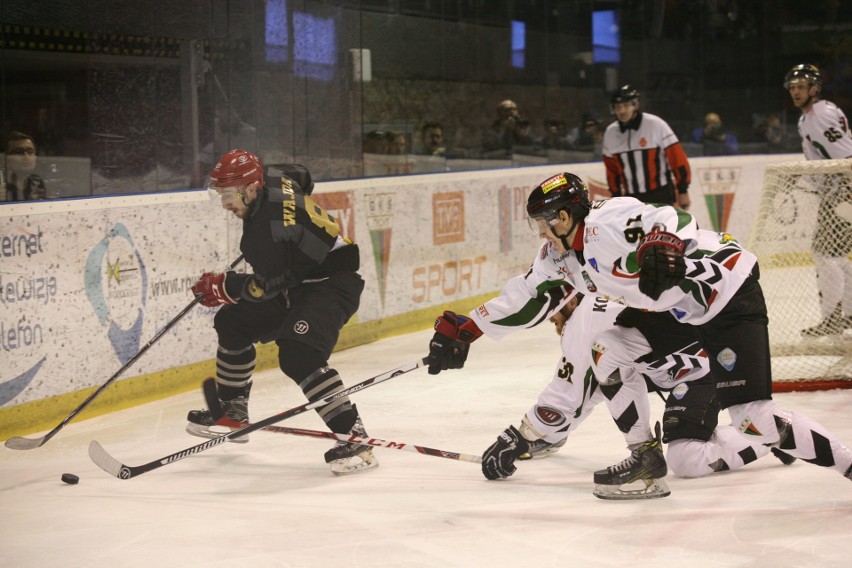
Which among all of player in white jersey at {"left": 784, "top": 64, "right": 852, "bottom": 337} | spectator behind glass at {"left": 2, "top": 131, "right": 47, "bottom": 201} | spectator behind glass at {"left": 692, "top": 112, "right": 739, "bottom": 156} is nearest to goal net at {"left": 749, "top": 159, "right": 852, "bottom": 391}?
player in white jersey at {"left": 784, "top": 64, "right": 852, "bottom": 337}

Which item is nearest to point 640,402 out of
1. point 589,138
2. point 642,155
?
point 642,155

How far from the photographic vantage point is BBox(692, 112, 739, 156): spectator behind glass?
974cm

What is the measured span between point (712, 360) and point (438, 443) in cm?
126

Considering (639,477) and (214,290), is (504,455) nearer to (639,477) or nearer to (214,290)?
(639,477)

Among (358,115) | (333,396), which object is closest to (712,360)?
(333,396)

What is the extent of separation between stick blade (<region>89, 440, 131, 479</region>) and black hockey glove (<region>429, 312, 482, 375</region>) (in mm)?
1049

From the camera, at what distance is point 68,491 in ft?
11.6

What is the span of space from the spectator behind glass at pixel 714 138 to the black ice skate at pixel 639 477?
6930 mm

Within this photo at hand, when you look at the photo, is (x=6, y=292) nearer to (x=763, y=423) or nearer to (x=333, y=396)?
(x=333, y=396)

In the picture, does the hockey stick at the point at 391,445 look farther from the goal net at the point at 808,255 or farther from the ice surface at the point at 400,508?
the goal net at the point at 808,255

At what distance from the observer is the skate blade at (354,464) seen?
11.9 ft

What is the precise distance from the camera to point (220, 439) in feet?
11.2

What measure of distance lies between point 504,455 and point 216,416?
1089 mm

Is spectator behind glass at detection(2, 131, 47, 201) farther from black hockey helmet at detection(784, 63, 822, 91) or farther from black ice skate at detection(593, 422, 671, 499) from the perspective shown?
black hockey helmet at detection(784, 63, 822, 91)
